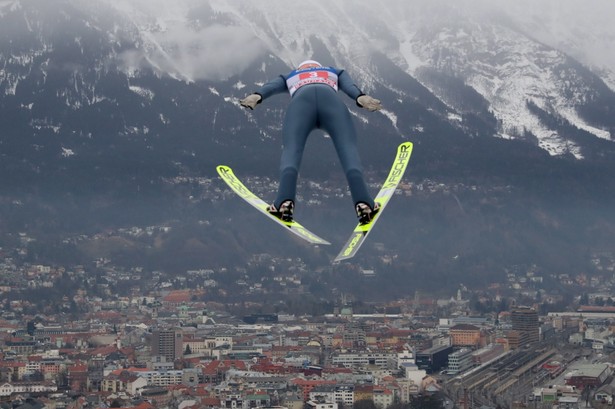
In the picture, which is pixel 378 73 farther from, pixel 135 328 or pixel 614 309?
pixel 135 328

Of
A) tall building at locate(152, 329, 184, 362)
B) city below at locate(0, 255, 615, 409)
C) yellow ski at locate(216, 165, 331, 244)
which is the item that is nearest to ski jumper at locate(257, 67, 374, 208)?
yellow ski at locate(216, 165, 331, 244)

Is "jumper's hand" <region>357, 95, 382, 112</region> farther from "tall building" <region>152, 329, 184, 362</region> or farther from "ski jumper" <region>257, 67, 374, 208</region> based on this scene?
"tall building" <region>152, 329, 184, 362</region>

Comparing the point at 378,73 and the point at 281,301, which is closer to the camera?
the point at 281,301

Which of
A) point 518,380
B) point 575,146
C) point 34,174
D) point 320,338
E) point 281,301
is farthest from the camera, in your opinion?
point 575,146

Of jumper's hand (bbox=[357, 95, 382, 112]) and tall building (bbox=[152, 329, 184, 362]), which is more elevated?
tall building (bbox=[152, 329, 184, 362])

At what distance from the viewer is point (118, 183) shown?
376ft

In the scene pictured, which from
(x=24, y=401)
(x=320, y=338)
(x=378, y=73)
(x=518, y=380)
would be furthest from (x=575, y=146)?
(x=24, y=401)

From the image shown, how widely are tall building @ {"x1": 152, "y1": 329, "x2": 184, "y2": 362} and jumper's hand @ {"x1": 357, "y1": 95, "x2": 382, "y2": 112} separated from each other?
66093mm

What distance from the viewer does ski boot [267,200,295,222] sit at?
1631 centimetres

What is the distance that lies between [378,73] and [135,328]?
36.4 meters

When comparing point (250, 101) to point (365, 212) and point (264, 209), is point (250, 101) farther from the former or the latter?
point (365, 212)

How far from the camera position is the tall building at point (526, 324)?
87.1 meters

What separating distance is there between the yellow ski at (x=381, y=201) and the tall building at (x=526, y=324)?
6976 cm

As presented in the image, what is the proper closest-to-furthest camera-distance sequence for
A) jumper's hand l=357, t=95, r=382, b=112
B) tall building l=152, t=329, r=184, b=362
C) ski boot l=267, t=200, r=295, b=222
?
jumper's hand l=357, t=95, r=382, b=112 → ski boot l=267, t=200, r=295, b=222 → tall building l=152, t=329, r=184, b=362
